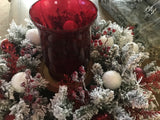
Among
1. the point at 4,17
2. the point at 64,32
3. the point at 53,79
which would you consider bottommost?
the point at 4,17

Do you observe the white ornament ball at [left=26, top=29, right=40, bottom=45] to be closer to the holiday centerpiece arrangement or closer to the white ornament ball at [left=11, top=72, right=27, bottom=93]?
the holiday centerpiece arrangement

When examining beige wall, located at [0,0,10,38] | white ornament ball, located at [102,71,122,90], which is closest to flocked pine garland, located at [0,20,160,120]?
white ornament ball, located at [102,71,122,90]

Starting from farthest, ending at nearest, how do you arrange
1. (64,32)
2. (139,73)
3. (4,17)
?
(4,17) → (139,73) → (64,32)

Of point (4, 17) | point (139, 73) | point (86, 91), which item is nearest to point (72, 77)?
point (86, 91)

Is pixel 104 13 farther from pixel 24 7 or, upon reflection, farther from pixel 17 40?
pixel 17 40

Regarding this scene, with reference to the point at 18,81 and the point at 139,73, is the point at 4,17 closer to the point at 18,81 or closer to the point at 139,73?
the point at 18,81

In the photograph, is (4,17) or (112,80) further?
(4,17)

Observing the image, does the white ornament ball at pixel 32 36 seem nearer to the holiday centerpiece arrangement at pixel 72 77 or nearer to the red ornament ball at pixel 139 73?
the holiday centerpiece arrangement at pixel 72 77
